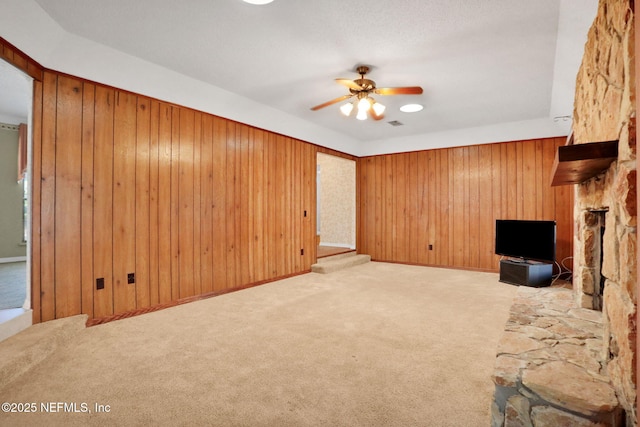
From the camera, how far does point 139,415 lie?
5.28 ft

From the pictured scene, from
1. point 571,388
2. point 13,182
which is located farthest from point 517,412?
point 13,182

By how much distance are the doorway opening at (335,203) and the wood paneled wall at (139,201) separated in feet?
8.63

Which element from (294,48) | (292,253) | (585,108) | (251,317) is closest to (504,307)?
(585,108)

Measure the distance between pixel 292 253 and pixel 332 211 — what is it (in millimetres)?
2992

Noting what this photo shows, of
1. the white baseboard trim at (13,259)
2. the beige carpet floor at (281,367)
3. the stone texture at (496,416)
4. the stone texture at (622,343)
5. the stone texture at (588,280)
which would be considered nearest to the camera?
the stone texture at (622,343)

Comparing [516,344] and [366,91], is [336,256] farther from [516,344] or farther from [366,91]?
[516,344]

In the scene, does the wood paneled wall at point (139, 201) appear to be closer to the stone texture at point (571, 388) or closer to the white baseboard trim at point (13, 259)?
the stone texture at point (571, 388)

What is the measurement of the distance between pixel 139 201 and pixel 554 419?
357 centimetres

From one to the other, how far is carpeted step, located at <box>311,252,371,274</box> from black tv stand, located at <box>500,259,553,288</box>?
2534 mm

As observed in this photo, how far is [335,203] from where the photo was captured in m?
7.85

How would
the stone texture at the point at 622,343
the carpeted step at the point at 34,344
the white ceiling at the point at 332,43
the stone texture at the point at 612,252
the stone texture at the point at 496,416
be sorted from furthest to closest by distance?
the white ceiling at the point at 332,43 < the carpeted step at the point at 34,344 < the stone texture at the point at 496,416 < the stone texture at the point at 612,252 < the stone texture at the point at 622,343

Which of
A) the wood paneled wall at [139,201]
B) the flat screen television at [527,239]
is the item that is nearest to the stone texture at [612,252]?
the flat screen television at [527,239]

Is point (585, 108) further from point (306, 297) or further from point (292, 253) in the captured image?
point (292, 253)

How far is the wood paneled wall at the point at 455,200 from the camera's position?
5012 mm
